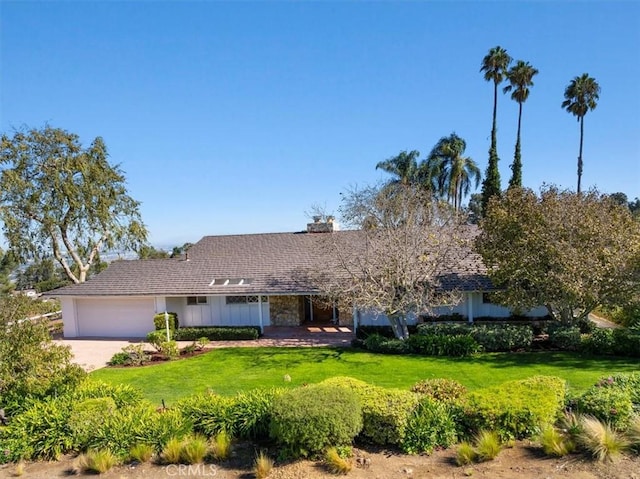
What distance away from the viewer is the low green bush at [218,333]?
20.6 m

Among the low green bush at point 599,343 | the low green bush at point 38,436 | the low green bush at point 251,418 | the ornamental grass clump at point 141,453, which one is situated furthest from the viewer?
the low green bush at point 599,343

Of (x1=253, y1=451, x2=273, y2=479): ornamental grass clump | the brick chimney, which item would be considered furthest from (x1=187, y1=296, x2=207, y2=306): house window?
(x1=253, y1=451, x2=273, y2=479): ornamental grass clump

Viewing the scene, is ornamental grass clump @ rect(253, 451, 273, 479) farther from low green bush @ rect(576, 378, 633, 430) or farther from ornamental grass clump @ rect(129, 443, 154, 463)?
low green bush @ rect(576, 378, 633, 430)

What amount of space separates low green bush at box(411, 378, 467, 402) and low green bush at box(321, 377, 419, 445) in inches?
51.0

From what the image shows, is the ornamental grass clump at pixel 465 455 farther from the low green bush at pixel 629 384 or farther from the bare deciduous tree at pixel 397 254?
the bare deciduous tree at pixel 397 254

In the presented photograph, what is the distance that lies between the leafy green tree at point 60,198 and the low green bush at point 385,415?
28.4 m

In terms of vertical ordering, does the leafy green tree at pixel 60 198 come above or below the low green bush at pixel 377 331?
above

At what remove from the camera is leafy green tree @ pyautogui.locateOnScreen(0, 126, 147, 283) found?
2794 centimetres

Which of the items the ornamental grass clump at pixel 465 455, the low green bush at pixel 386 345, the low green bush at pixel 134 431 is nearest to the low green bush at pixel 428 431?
the ornamental grass clump at pixel 465 455

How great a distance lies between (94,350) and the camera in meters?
19.8

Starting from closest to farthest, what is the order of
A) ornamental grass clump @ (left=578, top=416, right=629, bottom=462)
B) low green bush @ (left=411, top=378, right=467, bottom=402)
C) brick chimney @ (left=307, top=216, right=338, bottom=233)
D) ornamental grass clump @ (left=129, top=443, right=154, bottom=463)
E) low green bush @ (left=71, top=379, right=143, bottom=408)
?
ornamental grass clump @ (left=578, top=416, right=629, bottom=462)
ornamental grass clump @ (left=129, top=443, right=154, bottom=463)
low green bush @ (left=411, top=378, right=467, bottom=402)
low green bush @ (left=71, top=379, right=143, bottom=408)
brick chimney @ (left=307, top=216, right=338, bottom=233)

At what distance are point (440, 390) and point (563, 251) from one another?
935 cm

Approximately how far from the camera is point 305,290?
20703 millimetres

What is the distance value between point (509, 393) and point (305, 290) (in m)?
13.2
